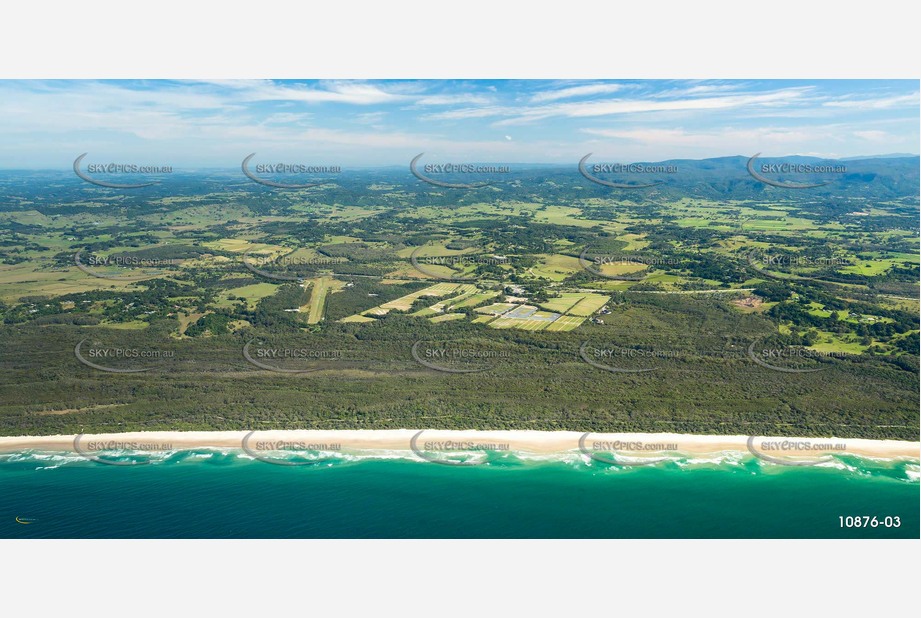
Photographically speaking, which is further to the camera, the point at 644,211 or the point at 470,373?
the point at 644,211

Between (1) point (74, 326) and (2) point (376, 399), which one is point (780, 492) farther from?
(1) point (74, 326)

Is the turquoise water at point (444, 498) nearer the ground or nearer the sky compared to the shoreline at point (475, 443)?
nearer the ground

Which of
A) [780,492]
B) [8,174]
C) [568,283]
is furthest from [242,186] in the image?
[780,492]

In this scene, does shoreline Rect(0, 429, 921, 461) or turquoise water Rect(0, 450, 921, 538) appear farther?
shoreline Rect(0, 429, 921, 461)

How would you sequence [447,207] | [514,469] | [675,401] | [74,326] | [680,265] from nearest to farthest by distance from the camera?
[514,469] → [675,401] → [74,326] → [680,265] → [447,207]

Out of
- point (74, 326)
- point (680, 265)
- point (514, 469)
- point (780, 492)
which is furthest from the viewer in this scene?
point (680, 265)

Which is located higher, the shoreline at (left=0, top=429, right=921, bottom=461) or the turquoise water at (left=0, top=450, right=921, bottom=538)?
the shoreline at (left=0, top=429, right=921, bottom=461)

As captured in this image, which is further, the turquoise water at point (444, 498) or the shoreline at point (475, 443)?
the shoreline at point (475, 443)
